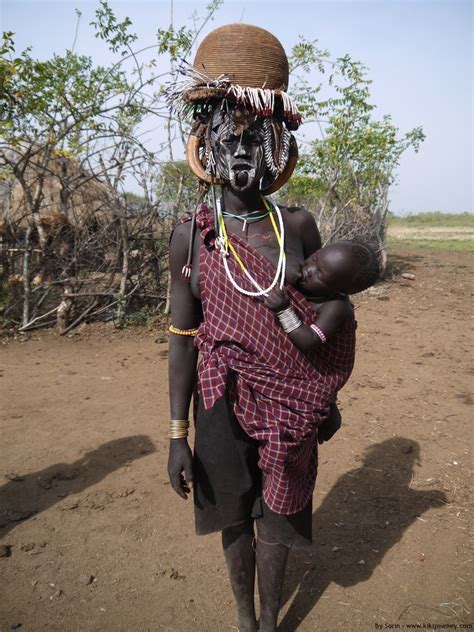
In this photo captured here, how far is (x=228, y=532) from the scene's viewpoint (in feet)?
6.01

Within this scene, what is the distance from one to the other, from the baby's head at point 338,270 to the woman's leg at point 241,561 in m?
0.86

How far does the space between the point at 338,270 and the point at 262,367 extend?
37 centimetres

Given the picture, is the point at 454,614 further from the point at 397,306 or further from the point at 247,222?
the point at 397,306

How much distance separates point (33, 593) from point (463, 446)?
265 cm

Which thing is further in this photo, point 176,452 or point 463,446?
point 463,446

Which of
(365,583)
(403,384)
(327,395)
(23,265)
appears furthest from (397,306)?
(327,395)

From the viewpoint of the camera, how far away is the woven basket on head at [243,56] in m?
1.60

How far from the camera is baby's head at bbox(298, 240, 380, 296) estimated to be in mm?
1555

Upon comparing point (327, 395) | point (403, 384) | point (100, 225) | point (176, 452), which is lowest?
point (403, 384)

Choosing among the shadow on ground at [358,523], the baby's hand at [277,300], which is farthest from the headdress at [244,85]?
the shadow on ground at [358,523]

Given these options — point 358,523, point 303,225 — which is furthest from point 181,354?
point 358,523

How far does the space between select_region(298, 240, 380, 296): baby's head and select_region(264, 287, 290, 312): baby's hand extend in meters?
0.13

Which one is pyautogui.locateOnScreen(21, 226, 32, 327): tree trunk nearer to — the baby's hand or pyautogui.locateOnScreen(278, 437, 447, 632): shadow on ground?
pyautogui.locateOnScreen(278, 437, 447, 632): shadow on ground

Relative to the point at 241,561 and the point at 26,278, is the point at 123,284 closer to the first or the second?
the point at 26,278
